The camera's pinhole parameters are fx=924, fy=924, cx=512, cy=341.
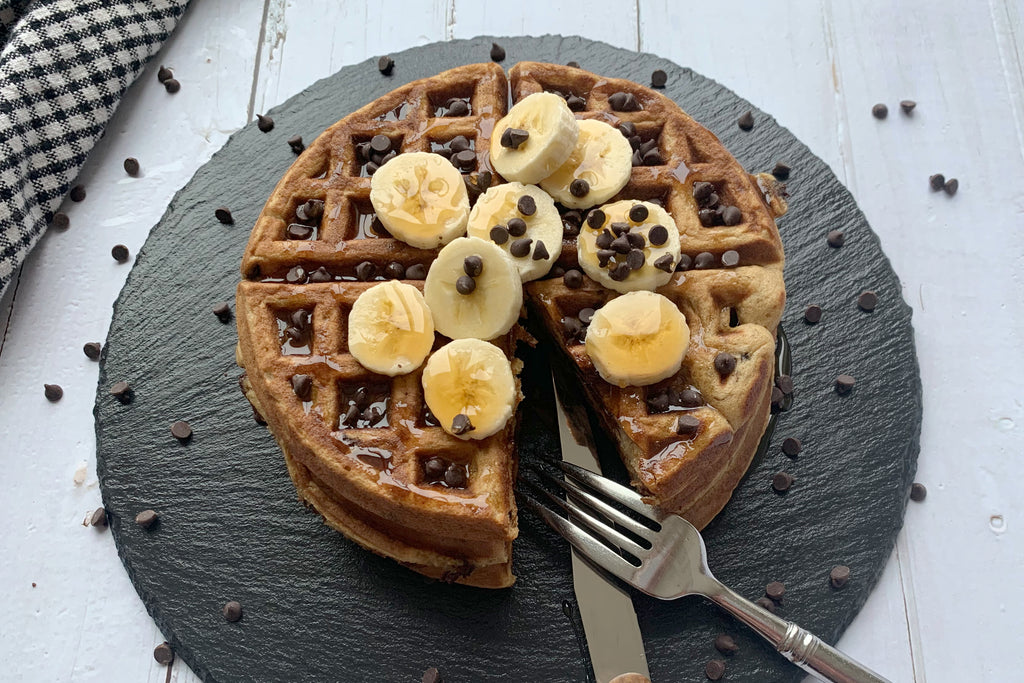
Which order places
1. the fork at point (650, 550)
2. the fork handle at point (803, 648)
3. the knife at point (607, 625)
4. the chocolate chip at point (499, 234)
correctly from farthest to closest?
the chocolate chip at point (499, 234)
the knife at point (607, 625)
the fork at point (650, 550)
the fork handle at point (803, 648)

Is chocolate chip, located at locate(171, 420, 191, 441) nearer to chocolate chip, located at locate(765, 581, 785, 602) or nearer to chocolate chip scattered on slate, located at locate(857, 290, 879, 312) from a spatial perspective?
chocolate chip, located at locate(765, 581, 785, 602)

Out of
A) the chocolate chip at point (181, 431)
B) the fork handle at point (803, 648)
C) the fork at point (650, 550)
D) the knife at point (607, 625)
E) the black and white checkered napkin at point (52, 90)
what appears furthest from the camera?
the black and white checkered napkin at point (52, 90)

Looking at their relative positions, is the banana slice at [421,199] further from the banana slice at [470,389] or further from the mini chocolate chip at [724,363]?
the mini chocolate chip at [724,363]

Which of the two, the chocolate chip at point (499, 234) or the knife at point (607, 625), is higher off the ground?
the chocolate chip at point (499, 234)

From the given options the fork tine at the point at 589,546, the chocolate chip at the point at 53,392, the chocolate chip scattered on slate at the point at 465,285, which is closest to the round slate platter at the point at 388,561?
the fork tine at the point at 589,546

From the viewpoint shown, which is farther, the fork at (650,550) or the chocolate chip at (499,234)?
the chocolate chip at (499,234)

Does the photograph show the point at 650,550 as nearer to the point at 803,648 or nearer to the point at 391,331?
the point at 803,648

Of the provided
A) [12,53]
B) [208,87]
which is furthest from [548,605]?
[12,53]

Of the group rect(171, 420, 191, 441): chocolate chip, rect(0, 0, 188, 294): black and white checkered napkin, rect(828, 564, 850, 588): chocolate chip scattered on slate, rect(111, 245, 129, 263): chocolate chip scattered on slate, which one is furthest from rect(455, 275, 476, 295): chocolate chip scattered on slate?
rect(0, 0, 188, 294): black and white checkered napkin
